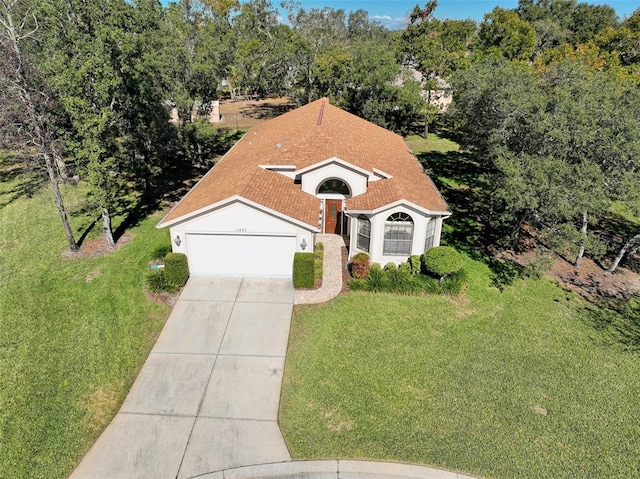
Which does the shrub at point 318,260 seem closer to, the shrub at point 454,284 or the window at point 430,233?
the window at point 430,233

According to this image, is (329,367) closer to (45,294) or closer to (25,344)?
(25,344)

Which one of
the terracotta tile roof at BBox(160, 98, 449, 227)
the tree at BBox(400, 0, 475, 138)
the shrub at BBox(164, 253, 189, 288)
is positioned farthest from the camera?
the tree at BBox(400, 0, 475, 138)

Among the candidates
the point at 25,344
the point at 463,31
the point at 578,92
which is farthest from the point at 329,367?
the point at 463,31

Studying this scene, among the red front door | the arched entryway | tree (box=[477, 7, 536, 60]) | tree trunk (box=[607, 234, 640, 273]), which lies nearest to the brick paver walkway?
the red front door

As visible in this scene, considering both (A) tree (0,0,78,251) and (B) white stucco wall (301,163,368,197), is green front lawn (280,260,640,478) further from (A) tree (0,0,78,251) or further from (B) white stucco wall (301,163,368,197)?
(A) tree (0,0,78,251)

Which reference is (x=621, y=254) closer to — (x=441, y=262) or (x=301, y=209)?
(x=441, y=262)
